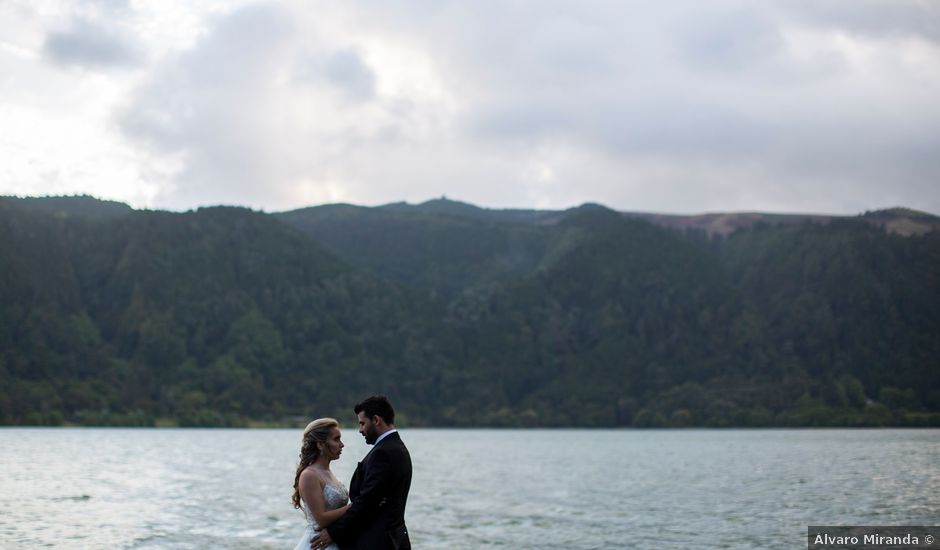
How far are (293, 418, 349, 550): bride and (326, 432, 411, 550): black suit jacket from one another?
0.16 meters

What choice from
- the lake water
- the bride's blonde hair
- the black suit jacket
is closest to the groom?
the black suit jacket

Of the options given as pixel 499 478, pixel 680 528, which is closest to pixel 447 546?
pixel 680 528

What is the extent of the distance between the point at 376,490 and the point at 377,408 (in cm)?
100

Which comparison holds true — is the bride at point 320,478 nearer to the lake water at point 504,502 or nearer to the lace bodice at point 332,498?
the lace bodice at point 332,498

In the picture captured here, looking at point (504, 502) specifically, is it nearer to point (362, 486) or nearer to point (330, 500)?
point (330, 500)

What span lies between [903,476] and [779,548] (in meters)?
43.8

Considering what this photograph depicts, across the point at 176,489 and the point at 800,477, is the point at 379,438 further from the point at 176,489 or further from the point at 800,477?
the point at 800,477

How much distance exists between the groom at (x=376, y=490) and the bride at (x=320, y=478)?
151 millimetres

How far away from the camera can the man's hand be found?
14141 mm

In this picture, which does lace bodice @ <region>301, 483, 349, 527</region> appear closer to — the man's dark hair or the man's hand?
the man's hand

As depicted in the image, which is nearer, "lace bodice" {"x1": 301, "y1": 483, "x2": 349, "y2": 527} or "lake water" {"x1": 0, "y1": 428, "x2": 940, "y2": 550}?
"lace bodice" {"x1": 301, "y1": 483, "x2": 349, "y2": 527}

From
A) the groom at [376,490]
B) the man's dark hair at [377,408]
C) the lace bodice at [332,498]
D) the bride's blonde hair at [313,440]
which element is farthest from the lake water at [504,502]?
the man's dark hair at [377,408]

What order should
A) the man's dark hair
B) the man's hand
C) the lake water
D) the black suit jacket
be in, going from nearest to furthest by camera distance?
the black suit jacket
the man's dark hair
the man's hand
the lake water

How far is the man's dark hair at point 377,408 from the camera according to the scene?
13922 millimetres
